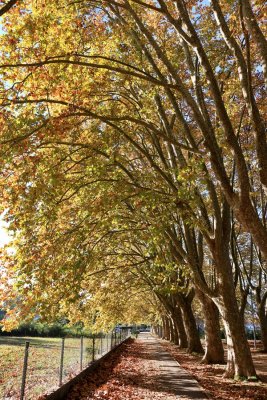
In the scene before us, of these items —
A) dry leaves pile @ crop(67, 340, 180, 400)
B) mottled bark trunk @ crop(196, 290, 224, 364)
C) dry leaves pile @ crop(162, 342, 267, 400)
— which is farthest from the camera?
mottled bark trunk @ crop(196, 290, 224, 364)

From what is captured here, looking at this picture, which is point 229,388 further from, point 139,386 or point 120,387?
point 120,387

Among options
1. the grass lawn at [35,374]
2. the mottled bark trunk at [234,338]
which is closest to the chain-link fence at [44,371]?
the grass lawn at [35,374]

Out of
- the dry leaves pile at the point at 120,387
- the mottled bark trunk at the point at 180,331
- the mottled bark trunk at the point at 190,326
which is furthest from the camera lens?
the mottled bark trunk at the point at 180,331

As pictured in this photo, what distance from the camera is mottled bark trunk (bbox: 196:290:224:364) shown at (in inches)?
579

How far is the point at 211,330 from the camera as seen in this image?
15109mm

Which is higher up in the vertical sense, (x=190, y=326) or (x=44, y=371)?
(x=190, y=326)

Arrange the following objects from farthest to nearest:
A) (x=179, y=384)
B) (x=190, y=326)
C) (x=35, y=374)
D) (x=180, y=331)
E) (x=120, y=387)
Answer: (x=180, y=331) → (x=190, y=326) → (x=179, y=384) → (x=120, y=387) → (x=35, y=374)

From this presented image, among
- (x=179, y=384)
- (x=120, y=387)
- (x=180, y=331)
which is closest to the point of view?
(x=120, y=387)

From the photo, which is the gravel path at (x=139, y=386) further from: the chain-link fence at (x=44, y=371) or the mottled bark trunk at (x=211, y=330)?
the mottled bark trunk at (x=211, y=330)

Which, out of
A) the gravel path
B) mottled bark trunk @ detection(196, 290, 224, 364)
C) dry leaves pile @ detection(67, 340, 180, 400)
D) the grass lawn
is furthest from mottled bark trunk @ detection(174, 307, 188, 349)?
the grass lawn

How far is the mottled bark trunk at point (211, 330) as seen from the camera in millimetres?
14719

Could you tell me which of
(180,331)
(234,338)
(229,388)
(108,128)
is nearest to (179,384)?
(229,388)

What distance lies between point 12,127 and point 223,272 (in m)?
7.07

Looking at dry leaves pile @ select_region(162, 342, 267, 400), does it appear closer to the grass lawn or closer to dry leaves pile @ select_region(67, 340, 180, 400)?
dry leaves pile @ select_region(67, 340, 180, 400)
